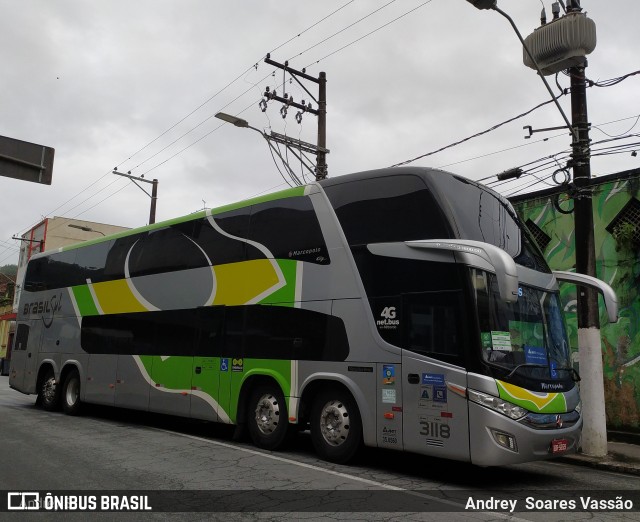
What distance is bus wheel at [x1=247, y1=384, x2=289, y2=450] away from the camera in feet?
29.7

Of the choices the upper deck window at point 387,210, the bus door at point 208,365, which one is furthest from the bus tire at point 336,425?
the upper deck window at point 387,210

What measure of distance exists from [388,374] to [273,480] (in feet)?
6.70

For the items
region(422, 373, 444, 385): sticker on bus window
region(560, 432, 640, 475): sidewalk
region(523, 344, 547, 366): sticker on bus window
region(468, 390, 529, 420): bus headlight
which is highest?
region(523, 344, 547, 366): sticker on bus window

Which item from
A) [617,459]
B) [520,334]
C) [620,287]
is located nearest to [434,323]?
[520,334]

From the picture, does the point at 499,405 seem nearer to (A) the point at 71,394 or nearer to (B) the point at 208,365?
(B) the point at 208,365

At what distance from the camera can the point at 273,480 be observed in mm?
7031

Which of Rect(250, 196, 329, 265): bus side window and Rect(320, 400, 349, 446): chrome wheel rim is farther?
Rect(250, 196, 329, 265): bus side window

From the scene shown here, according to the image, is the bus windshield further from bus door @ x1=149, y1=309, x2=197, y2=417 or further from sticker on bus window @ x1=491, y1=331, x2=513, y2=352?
bus door @ x1=149, y1=309, x2=197, y2=417

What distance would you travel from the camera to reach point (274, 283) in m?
9.52

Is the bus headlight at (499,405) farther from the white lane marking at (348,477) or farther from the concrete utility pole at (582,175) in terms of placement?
the concrete utility pole at (582,175)

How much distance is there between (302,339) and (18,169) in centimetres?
499

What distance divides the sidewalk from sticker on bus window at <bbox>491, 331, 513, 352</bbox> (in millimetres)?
3669

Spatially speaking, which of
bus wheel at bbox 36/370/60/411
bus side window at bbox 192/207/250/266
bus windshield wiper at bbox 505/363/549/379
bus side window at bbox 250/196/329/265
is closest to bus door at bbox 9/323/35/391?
bus wheel at bbox 36/370/60/411

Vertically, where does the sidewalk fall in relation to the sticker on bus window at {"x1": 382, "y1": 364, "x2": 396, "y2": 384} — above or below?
below
